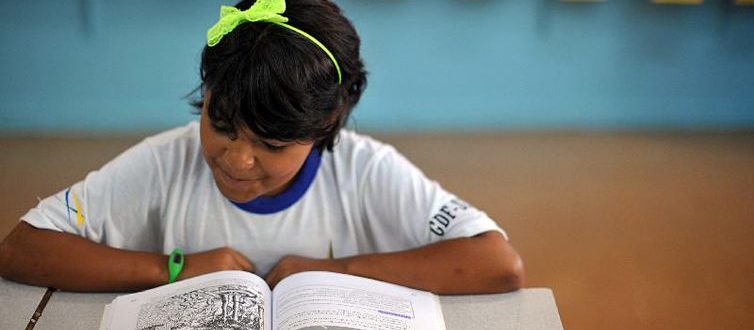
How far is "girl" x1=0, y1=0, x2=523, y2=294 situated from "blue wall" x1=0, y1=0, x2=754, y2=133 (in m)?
1.62

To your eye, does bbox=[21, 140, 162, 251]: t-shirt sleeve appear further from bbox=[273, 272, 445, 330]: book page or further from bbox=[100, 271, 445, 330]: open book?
bbox=[273, 272, 445, 330]: book page

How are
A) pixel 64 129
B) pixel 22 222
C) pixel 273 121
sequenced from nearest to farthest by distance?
pixel 273 121
pixel 22 222
pixel 64 129

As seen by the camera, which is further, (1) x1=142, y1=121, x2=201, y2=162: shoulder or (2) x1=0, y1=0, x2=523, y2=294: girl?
(1) x1=142, y1=121, x2=201, y2=162: shoulder

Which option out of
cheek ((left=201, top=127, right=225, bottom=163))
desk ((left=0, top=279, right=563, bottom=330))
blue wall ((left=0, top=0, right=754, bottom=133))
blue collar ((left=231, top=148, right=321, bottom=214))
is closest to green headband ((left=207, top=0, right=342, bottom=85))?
cheek ((left=201, top=127, right=225, bottom=163))

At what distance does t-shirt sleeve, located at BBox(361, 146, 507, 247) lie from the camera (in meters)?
1.24

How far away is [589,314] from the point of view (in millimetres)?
2080

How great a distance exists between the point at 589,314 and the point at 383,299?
1155mm

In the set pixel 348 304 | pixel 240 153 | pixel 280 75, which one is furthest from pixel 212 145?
pixel 348 304

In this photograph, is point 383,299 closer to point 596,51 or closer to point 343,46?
point 343,46

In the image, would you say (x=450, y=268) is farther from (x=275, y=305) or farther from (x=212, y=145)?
(x=212, y=145)

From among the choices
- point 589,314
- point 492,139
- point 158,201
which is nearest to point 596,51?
point 492,139

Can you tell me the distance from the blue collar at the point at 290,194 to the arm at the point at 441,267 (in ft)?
0.41

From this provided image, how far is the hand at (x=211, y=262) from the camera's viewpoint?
1.14 meters

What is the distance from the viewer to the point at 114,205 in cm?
125
